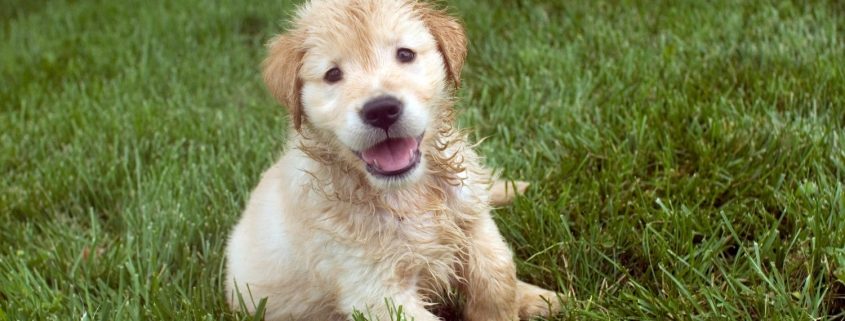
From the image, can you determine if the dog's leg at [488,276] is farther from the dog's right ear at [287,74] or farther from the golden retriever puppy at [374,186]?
the dog's right ear at [287,74]

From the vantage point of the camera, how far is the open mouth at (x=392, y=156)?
248 cm

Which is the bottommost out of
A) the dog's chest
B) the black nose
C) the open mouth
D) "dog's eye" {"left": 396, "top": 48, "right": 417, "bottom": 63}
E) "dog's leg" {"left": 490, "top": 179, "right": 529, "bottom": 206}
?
"dog's leg" {"left": 490, "top": 179, "right": 529, "bottom": 206}

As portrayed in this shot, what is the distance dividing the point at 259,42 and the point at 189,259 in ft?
9.89

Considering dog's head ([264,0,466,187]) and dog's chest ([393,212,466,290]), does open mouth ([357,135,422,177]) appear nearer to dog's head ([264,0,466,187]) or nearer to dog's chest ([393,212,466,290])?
dog's head ([264,0,466,187])

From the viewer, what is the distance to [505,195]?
3.50 metres

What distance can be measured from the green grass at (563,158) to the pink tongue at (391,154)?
2.65 ft

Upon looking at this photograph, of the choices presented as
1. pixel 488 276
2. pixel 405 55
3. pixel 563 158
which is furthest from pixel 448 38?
pixel 563 158

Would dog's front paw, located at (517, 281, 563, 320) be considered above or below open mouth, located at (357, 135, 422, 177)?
below

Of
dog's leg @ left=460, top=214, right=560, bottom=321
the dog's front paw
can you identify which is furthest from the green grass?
dog's leg @ left=460, top=214, right=560, bottom=321

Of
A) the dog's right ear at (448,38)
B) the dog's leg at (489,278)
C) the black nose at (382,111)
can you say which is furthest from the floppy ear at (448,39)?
the dog's leg at (489,278)

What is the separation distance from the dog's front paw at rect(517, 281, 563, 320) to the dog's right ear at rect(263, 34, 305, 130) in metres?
1.03

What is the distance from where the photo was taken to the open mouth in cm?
248

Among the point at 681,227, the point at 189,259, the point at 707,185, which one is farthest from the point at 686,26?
the point at 189,259

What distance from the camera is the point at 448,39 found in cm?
267
